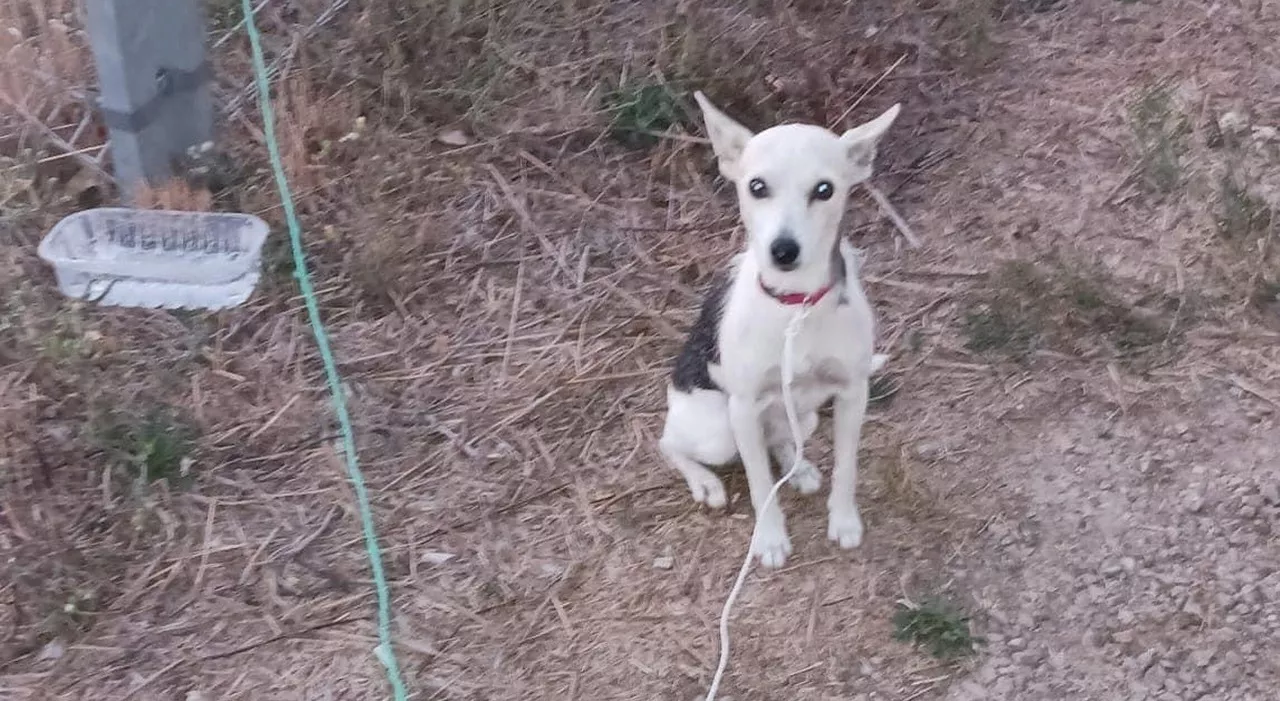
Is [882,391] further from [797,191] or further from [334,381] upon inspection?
[334,381]

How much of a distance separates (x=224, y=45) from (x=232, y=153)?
571 mm

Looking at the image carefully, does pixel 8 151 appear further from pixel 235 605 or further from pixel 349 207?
pixel 235 605

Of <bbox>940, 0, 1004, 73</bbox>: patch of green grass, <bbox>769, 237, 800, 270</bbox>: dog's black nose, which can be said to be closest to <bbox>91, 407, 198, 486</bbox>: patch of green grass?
<bbox>769, 237, 800, 270</bbox>: dog's black nose

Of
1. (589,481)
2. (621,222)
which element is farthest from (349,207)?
(589,481)

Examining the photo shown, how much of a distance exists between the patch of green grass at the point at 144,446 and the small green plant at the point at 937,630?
6.08 feet

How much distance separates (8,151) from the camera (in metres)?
3.88

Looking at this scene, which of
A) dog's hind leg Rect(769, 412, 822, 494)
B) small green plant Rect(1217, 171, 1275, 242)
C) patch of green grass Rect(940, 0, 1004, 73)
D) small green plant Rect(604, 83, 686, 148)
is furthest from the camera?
patch of green grass Rect(940, 0, 1004, 73)

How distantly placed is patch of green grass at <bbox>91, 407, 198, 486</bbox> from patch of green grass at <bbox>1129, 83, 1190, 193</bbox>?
3.01 meters

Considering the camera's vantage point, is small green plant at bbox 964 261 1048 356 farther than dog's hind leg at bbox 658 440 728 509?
Yes

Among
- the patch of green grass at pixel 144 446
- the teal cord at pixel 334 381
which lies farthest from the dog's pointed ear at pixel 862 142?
the patch of green grass at pixel 144 446

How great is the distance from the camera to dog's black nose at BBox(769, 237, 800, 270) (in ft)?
7.66

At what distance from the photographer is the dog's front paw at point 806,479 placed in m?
3.11

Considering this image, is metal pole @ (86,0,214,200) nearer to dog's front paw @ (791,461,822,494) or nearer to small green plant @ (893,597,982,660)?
dog's front paw @ (791,461,822,494)

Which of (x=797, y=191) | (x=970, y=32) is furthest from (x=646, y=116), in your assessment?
(x=797, y=191)
